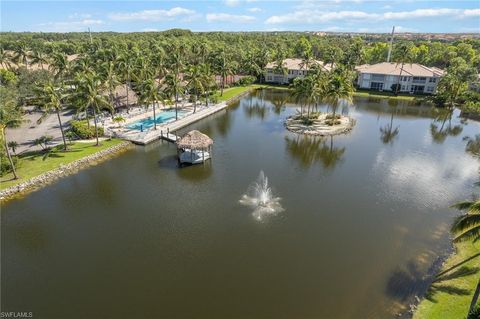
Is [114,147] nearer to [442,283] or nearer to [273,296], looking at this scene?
[273,296]

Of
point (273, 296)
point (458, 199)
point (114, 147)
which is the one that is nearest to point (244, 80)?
point (114, 147)

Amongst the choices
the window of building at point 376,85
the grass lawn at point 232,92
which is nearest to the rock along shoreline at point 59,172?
the grass lawn at point 232,92

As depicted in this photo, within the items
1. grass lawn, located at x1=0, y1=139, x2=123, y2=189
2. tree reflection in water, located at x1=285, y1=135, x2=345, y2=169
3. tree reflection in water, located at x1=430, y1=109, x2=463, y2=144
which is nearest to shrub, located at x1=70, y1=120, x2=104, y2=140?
grass lawn, located at x1=0, y1=139, x2=123, y2=189

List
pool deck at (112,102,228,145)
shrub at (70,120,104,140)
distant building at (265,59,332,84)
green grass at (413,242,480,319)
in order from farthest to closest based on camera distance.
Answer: distant building at (265,59,332,84) < pool deck at (112,102,228,145) < shrub at (70,120,104,140) < green grass at (413,242,480,319)

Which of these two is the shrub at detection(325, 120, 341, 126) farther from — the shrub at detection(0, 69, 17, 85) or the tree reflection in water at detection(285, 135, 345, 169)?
the shrub at detection(0, 69, 17, 85)

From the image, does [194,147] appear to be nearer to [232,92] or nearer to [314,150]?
[314,150]

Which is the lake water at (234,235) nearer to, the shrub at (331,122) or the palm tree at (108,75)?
the shrub at (331,122)
